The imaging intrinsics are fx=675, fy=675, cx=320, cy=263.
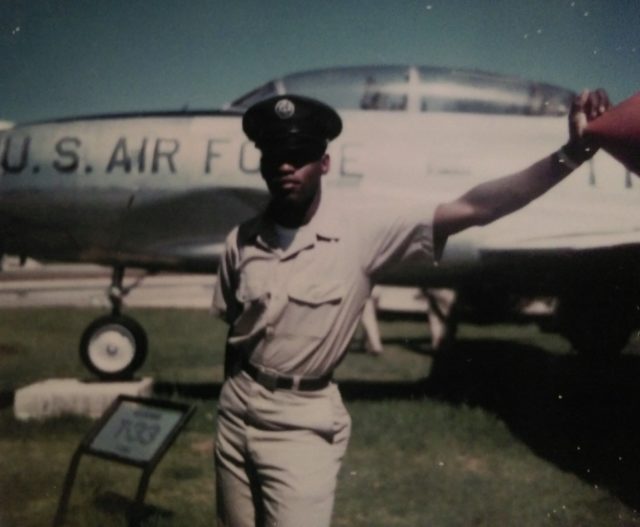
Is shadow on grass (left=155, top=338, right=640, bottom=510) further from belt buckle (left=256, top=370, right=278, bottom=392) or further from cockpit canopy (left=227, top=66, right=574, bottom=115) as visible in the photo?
belt buckle (left=256, top=370, right=278, bottom=392)

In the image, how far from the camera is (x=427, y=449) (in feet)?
15.8

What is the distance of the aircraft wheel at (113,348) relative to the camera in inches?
238

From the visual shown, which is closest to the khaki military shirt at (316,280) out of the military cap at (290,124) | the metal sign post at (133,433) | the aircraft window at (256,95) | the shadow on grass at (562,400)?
the military cap at (290,124)

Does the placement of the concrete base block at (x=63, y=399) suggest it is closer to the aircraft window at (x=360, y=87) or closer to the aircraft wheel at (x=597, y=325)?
the aircraft window at (x=360, y=87)

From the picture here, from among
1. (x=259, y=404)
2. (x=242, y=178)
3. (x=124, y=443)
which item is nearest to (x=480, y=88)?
(x=242, y=178)

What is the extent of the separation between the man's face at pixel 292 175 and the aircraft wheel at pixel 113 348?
444 centimetres

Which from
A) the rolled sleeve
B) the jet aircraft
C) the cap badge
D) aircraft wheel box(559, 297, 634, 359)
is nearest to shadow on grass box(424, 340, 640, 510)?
aircraft wheel box(559, 297, 634, 359)

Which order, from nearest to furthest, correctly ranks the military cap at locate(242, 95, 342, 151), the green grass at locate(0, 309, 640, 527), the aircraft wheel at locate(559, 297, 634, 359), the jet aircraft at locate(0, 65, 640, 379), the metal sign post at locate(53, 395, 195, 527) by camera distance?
the military cap at locate(242, 95, 342, 151), the metal sign post at locate(53, 395, 195, 527), the green grass at locate(0, 309, 640, 527), the jet aircraft at locate(0, 65, 640, 379), the aircraft wheel at locate(559, 297, 634, 359)

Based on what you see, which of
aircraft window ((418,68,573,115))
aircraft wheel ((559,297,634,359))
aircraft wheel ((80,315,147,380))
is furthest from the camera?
aircraft wheel ((559,297,634,359))

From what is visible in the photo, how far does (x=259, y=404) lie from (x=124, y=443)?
145 centimetres

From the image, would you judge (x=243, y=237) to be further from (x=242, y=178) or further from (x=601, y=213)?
(x=601, y=213)

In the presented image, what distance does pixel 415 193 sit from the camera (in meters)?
5.86

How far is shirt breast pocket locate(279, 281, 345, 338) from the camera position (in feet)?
6.31

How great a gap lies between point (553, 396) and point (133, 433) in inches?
192
